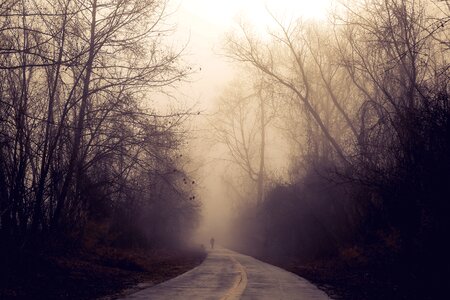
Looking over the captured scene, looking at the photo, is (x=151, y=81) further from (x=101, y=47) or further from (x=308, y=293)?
(x=308, y=293)

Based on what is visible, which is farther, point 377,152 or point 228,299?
point 377,152

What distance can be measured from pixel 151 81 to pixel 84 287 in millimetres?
6530

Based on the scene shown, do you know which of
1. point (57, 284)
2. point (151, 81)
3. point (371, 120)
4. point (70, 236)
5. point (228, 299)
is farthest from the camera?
point (371, 120)

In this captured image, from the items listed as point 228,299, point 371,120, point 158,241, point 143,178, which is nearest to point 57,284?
point 228,299

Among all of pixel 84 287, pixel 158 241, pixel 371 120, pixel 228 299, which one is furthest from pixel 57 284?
pixel 158 241

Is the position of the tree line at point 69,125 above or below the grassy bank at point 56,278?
above

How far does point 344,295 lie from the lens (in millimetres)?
14438

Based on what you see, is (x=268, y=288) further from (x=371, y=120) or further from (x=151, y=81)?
(x=371, y=120)

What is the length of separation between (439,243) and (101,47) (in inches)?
416

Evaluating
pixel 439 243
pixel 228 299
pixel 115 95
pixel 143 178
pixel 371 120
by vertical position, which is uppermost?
pixel 371 120

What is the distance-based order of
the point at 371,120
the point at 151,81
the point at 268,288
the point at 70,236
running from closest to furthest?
the point at 268,288, the point at 151,81, the point at 70,236, the point at 371,120

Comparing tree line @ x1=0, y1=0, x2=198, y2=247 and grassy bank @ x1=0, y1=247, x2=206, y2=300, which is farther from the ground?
tree line @ x1=0, y1=0, x2=198, y2=247

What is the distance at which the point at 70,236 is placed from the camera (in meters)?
21.0

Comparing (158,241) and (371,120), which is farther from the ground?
(371,120)
